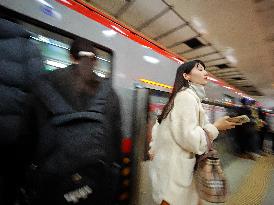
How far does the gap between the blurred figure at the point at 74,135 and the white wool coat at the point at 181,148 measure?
1.27ft

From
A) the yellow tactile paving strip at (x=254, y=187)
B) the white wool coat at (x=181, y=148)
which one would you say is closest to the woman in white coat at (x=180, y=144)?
the white wool coat at (x=181, y=148)

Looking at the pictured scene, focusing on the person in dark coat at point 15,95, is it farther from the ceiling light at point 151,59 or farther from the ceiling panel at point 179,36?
the ceiling panel at point 179,36

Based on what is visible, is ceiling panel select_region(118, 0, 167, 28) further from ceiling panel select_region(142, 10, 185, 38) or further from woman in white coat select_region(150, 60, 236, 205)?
woman in white coat select_region(150, 60, 236, 205)

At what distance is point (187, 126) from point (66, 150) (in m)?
0.69

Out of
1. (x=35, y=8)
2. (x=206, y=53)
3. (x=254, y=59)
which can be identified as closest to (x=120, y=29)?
(x=35, y=8)

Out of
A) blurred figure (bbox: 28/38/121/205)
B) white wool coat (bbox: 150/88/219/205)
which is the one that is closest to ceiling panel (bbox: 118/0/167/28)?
white wool coat (bbox: 150/88/219/205)

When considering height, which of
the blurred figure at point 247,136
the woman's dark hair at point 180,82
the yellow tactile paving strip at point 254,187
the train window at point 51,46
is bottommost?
the yellow tactile paving strip at point 254,187

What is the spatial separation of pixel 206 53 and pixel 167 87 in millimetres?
3501

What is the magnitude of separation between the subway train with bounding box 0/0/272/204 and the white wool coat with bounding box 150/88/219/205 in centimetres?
45

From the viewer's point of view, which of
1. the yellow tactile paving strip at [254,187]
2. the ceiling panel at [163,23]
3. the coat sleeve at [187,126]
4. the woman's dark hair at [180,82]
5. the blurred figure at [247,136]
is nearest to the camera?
the coat sleeve at [187,126]

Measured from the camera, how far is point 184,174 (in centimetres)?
131

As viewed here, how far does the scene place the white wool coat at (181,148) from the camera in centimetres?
126

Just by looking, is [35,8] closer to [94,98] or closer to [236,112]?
[94,98]

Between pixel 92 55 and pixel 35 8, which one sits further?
pixel 35 8
